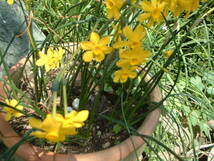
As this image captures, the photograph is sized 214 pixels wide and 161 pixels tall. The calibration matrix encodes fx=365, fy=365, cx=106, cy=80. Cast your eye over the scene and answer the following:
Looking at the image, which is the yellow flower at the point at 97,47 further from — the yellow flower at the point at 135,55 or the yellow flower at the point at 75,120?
the yellow flower at the point at 75,120

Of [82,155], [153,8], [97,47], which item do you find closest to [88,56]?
[97,47]

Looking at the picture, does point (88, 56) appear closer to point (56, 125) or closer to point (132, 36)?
point (132, 36)

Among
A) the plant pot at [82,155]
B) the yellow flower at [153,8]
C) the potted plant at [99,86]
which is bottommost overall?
the plant pot at [82,155]

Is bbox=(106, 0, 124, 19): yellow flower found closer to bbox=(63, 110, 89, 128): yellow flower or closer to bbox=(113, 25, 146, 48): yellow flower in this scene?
bbox=(113, 25, 146, 48): yellow flower

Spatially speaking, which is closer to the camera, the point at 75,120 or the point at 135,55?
the point at 75,120

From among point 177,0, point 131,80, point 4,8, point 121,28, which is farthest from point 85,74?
point 4,8

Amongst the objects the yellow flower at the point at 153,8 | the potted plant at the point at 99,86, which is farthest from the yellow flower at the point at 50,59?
the yellow flower at the point at 153,8

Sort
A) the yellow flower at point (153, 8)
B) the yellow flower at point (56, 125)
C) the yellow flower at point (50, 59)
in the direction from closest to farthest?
the yellow flower at point (56, 125) → the yellow flower at point (153, 8) → the yellow flower at point (50, 59)

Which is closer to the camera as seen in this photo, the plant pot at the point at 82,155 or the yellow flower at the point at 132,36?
the yellow flower at the point at 132,36
